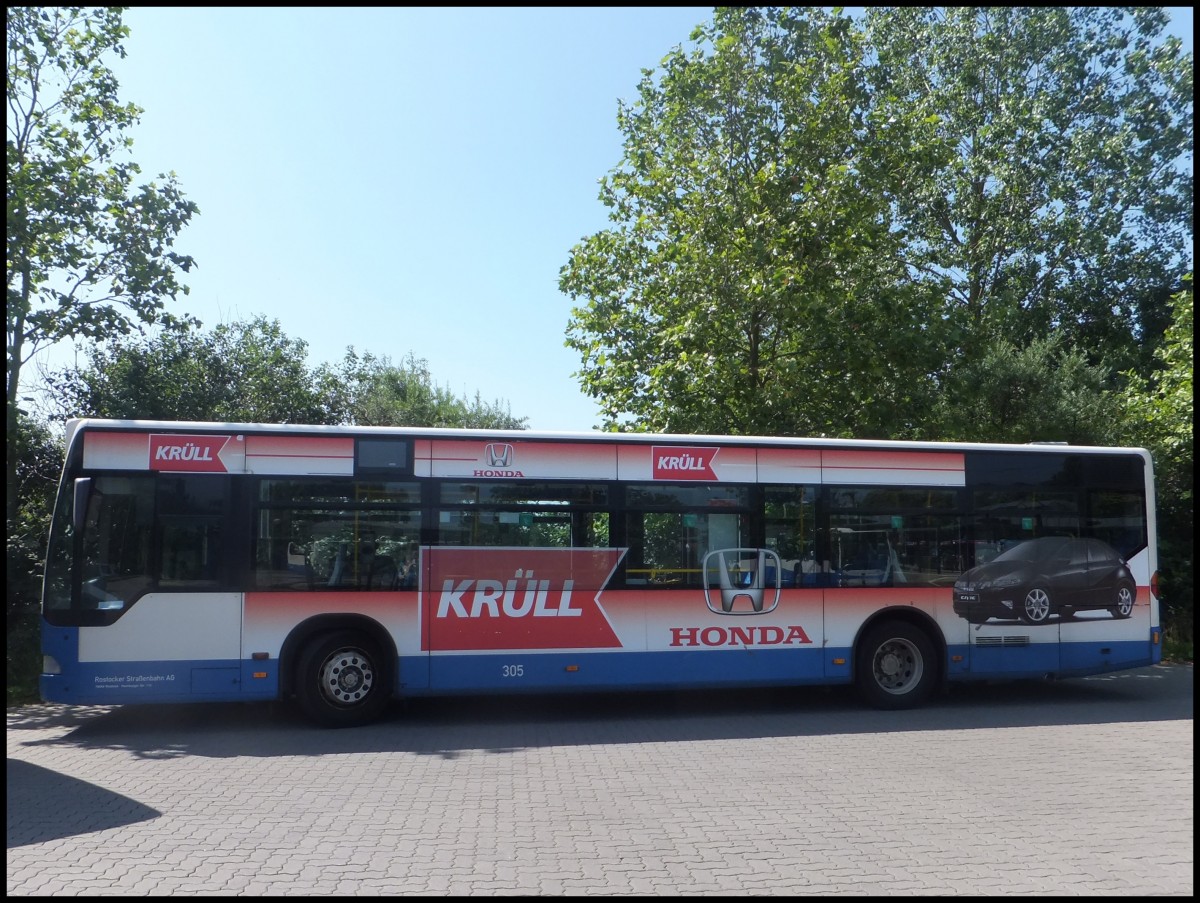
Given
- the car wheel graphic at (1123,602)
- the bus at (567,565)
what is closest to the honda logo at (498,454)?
the bus at (567,565)

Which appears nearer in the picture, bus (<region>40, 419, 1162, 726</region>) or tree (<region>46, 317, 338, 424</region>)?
bus (<region>40, 419, 1162, 726</region>)

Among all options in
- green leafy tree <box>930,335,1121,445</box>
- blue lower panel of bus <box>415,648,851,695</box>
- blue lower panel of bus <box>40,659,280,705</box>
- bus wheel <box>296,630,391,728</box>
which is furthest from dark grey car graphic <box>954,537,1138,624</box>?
green leafy tree <box>930,335,1121,445</box>

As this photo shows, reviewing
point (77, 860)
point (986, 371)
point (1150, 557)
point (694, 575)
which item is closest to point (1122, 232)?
point (986, 371)

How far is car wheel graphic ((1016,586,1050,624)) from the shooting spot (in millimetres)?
12211

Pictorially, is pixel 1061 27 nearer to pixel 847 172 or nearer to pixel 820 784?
pixel 847 172

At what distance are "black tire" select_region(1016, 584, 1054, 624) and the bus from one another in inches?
1.2

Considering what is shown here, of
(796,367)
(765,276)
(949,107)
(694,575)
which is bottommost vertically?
(694,575)

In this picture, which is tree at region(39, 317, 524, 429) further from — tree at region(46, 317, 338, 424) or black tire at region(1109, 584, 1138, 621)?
black tire at region(1109, 584, 1138, 621)

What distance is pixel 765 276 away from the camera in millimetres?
19250

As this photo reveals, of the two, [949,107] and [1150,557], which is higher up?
[949,107]

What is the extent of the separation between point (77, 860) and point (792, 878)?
4.08 metres

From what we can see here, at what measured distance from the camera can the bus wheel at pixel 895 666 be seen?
11.8 metres

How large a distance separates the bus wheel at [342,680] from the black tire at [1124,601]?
343 inches

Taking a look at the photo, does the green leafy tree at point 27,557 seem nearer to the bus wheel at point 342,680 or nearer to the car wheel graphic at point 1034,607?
the bus wheel at point 342,680
